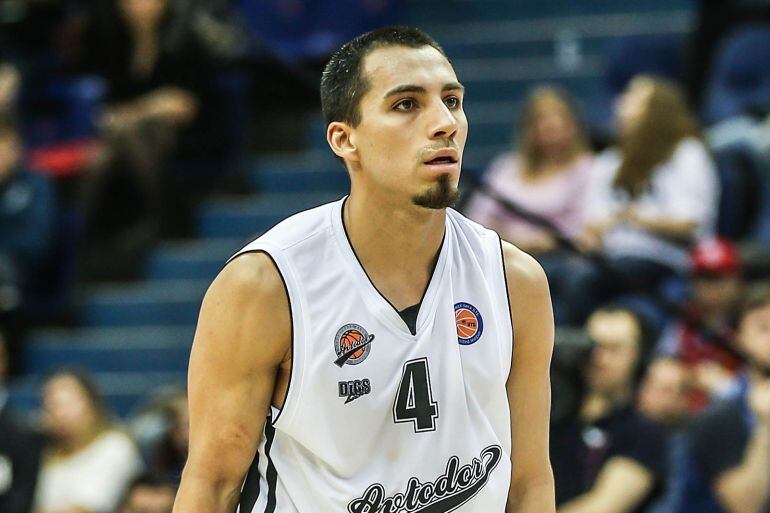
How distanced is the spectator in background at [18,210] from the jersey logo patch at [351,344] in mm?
5871

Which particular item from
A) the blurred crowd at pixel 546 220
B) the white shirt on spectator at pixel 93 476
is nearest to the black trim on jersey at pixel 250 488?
the blurred crowd at pixel 546 220

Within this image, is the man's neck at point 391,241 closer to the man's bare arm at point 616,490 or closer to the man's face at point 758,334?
the man's bare arm at point 616,490

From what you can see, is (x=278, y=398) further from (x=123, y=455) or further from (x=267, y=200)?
(x=267, y=200)

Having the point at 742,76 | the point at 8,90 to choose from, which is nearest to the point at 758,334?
the point at 742,76

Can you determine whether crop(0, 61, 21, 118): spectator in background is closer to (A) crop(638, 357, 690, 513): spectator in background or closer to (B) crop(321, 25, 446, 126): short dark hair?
(A) crop(638, 357, 690, 513): spectator in background

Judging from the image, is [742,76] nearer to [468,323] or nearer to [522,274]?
[522,274]

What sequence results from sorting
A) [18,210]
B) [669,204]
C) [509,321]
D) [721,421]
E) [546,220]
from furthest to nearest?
[18,210] < [669,204] < [546,220] < [721,421] < [509,321]

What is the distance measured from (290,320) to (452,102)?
593mm

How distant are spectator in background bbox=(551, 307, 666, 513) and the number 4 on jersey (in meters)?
2.58

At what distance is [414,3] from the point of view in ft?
34.0

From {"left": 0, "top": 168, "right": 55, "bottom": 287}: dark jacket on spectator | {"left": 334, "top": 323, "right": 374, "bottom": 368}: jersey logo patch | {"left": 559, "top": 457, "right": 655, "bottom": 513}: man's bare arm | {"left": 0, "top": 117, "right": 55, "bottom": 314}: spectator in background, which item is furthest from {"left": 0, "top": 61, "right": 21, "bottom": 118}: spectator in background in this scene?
{"left": 334, "top": 323, "right": 374, "bottom": 368}: jersey logo patch

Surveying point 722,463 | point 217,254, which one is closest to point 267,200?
point 217,254

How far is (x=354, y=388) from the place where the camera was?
10.9 feet

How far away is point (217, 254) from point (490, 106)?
1925 mm
